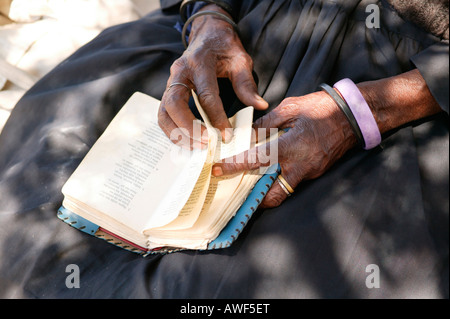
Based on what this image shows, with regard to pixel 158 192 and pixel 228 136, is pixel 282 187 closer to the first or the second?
pixel 228 136

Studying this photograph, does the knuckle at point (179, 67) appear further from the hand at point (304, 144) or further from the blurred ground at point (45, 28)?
the blurred ground at point (45, 28)

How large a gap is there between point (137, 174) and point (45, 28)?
1.21 metres

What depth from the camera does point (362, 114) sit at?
1.08 m

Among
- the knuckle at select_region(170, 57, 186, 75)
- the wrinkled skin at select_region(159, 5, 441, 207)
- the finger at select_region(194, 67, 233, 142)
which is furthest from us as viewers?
the knuckle at select_region(170, 57, 186, 75)

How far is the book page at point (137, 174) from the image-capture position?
3.51ft

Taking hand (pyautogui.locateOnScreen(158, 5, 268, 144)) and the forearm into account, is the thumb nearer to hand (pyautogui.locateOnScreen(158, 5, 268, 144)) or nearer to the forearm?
hand (pyautogui.locateOnScreen(158, 5, 268, 144))

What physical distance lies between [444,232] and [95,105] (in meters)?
1.20

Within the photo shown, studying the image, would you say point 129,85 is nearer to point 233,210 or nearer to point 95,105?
point 95,105

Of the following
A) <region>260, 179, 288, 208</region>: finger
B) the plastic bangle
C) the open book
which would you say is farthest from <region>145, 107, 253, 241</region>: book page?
the plastic bangle

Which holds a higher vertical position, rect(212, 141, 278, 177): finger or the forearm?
the forearm

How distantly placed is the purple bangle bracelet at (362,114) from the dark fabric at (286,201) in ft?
0.17

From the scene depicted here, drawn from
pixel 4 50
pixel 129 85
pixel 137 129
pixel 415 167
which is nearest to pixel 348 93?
pixel 415 167

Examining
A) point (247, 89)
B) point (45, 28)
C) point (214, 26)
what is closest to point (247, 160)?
point (247, 89)

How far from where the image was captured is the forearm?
3.58 ft
